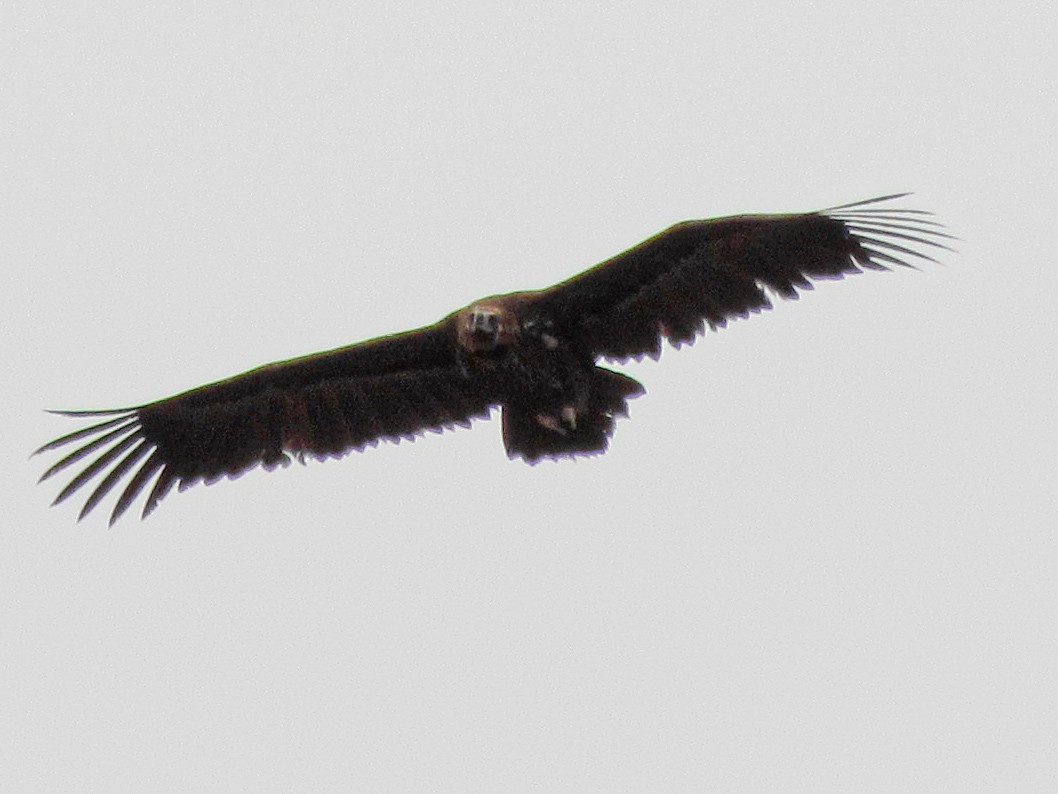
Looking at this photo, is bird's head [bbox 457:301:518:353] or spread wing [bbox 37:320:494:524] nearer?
bird's head [bbox 457:301:518:353]

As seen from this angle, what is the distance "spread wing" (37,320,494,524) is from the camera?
16.2m

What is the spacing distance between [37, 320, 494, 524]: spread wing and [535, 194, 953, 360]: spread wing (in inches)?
49.0

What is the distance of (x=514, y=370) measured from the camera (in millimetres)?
15352

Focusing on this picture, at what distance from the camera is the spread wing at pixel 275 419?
16188 mm

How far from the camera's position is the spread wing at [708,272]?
582 inches

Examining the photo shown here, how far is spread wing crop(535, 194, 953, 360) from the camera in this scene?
14789 mm

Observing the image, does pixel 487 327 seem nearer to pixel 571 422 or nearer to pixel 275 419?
pixel 571 422

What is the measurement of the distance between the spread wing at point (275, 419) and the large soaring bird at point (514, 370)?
0.4 inches

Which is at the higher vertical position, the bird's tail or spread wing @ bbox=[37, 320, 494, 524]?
spread wing @ bbox=[37, 320, 494, 524]

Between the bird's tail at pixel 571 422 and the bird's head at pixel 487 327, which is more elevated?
the bird's head at pixel 487 327

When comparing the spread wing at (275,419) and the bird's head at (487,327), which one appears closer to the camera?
the bird's head at (487,327)

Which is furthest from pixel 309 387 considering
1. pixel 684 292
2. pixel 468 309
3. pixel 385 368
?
pixel 684 292

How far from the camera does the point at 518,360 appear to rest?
15.3 meters

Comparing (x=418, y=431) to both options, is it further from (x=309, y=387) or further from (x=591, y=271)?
(x=591, y=271)
